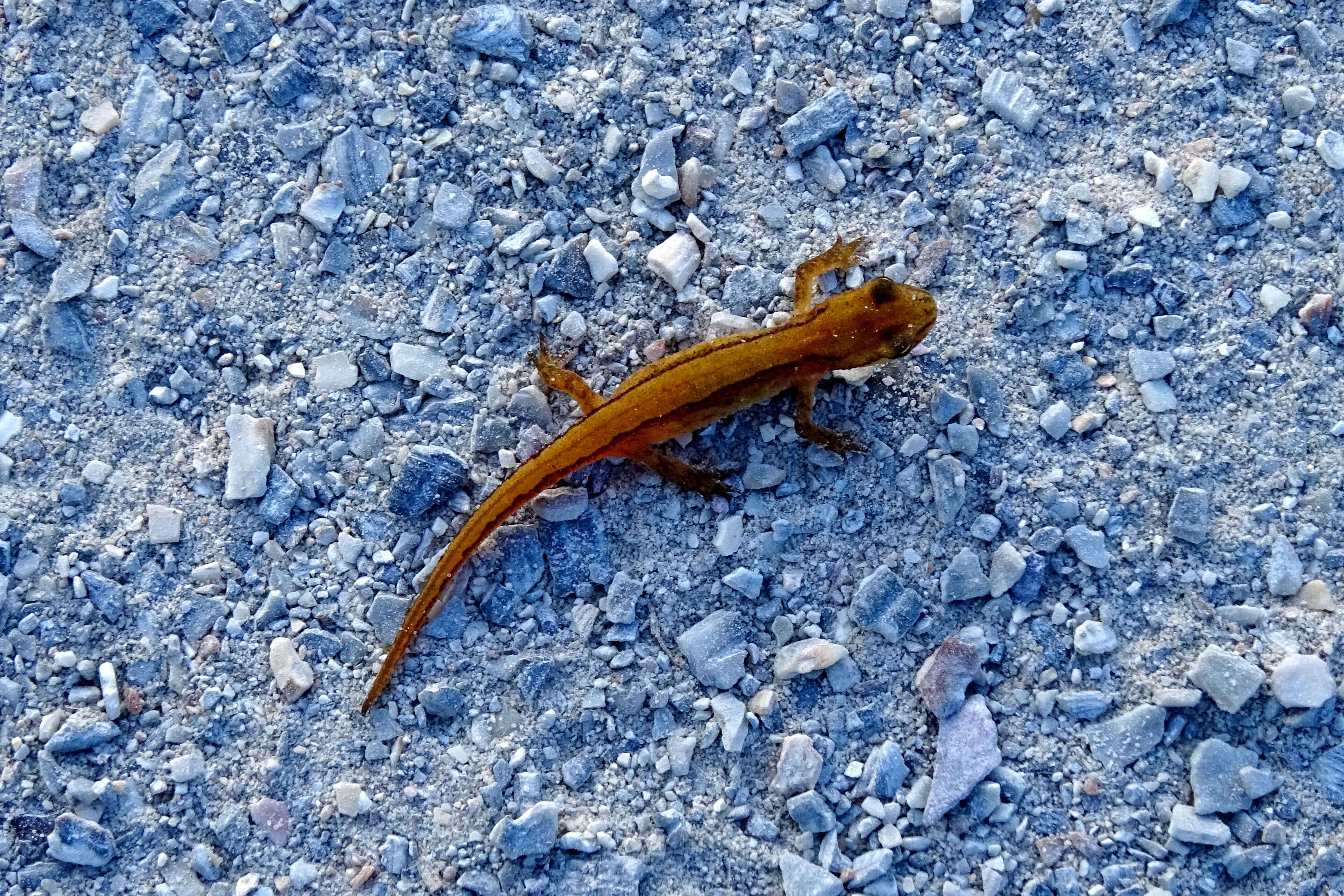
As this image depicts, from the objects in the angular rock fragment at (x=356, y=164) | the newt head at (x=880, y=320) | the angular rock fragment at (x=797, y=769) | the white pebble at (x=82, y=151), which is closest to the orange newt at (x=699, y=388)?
the newt head at (x=880, y=320)

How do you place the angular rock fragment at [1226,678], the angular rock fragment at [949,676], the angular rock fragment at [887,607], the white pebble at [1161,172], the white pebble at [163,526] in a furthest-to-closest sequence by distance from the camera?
the white pebble at [1161,172] → the white pebble at [163,526] → the angular rock fragment at [887,607] → the angular rock fragment at [949,676] → the angular rock fragment at [1226,678]

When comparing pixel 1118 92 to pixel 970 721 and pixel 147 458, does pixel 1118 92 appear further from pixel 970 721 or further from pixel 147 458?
pixel 147 458

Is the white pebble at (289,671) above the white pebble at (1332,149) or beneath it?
beneath

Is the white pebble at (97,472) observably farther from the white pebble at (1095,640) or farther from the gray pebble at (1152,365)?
the gray pebble at (1152,365)

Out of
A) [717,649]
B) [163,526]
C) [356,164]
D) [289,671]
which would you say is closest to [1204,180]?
[717,649]

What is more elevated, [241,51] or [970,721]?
[241,51]

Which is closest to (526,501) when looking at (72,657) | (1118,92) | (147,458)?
(147,458)
